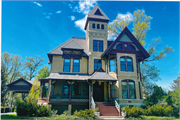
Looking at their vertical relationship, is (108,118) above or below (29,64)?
below

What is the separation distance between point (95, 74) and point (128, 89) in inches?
194

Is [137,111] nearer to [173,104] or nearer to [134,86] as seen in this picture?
[134,86]

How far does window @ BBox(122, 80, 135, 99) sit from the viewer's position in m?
17.9

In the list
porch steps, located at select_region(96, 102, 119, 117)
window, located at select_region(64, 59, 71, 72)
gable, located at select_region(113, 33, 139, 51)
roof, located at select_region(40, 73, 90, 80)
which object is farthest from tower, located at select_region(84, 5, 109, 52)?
porch steps, located at select_region(96, 102, 119, 117)

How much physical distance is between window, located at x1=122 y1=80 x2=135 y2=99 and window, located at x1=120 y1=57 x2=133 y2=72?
1681 millimetres

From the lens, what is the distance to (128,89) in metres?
18.1

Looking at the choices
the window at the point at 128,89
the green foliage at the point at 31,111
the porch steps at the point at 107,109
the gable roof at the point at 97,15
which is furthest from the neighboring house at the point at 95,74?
the green foliage at the point at 31,111

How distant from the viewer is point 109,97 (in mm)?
18609

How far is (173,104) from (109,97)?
878 centimetres

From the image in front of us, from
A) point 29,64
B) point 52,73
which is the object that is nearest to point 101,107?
point 52,73

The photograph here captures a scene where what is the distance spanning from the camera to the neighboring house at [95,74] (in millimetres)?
17266

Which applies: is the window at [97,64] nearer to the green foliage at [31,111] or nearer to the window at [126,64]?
the window at [126,64]

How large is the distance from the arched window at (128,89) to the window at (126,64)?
1681mm

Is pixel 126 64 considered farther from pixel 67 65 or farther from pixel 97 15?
pixel 97 15
